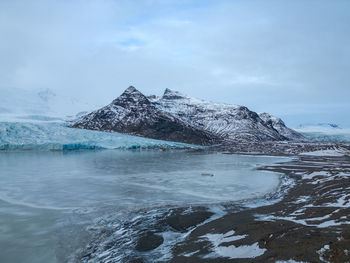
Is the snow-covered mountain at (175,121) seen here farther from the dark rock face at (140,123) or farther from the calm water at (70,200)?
the calm water at (70,200)

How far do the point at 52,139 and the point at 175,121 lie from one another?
227 feet

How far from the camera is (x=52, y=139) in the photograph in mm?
59469

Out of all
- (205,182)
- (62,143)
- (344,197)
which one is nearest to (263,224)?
(344,197)

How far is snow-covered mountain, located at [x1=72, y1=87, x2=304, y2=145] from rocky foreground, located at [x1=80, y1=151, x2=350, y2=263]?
9641cm

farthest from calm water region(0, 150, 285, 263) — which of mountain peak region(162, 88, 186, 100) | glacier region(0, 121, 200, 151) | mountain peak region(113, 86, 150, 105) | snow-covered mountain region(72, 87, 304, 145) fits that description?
mountain peak region(162, 88, 186, 100)

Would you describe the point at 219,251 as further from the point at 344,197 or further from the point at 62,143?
the point at 62,143

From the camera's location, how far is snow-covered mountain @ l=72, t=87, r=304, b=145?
381 ft

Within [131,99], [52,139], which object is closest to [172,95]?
[131,99]

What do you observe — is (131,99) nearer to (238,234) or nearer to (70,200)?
(70,200)

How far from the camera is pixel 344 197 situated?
12.7 meters

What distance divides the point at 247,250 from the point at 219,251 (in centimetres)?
73

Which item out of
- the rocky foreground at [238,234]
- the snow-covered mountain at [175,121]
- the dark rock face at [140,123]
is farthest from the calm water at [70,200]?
the snow-covered mountain at [175,121]

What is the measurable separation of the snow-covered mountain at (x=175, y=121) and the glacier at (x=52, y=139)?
41.4 metres

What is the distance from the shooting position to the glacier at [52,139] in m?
55.2
